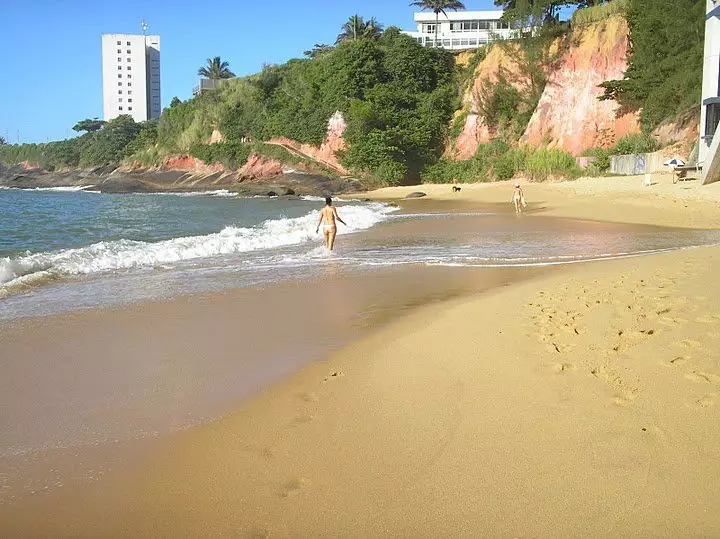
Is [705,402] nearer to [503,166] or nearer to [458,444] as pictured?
[458,444]

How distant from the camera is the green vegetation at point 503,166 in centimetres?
3706

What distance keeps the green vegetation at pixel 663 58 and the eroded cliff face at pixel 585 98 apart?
1791 millimetres

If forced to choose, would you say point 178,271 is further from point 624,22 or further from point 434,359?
point 624,22

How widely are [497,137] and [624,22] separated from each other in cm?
1199

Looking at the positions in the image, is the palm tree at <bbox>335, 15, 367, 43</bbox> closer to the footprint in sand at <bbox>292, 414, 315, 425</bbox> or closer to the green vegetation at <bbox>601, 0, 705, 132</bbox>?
the green vegetation at <bbox>601, 0, 705, 132</bbox>

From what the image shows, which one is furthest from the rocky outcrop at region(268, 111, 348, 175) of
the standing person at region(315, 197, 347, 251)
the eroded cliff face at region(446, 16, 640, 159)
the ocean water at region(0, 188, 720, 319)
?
the standing person at region(315, 197, 347, 251)

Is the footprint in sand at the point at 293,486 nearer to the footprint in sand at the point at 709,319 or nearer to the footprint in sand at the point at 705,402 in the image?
the footprint in sand at the point at 705,402

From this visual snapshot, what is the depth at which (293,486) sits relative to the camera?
3232 millimetres

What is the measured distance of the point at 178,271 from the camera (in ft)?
37.1

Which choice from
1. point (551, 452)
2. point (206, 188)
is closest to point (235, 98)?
point (206, 188)

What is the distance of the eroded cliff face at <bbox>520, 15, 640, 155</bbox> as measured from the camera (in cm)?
3744

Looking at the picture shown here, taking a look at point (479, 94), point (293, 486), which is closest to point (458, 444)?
point (293, 486)

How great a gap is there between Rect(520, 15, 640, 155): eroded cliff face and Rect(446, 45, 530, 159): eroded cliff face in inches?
152

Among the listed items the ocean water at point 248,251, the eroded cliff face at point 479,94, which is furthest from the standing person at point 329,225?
the eroded cliff face at point 479,94
